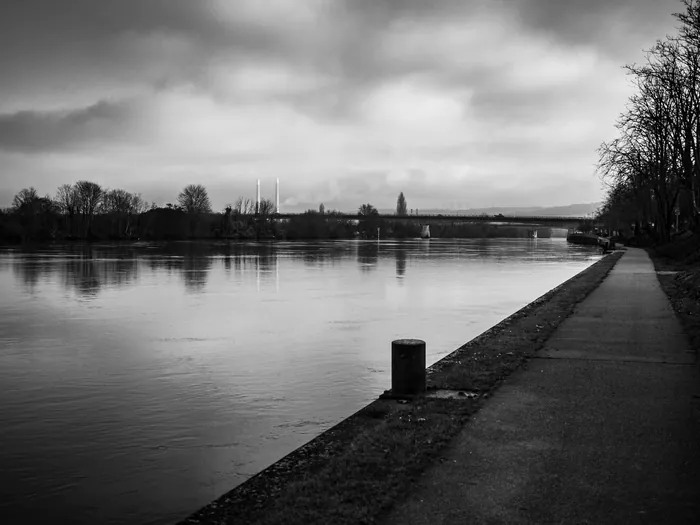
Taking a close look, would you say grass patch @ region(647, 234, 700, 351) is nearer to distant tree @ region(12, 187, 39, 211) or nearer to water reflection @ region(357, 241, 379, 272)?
water reflection @ region(357, 241, 379, 272)

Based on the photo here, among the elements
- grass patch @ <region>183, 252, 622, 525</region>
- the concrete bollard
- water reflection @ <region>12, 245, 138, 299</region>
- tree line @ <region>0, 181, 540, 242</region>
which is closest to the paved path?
grass patch @ <region>183, 252, 622, 525</region>

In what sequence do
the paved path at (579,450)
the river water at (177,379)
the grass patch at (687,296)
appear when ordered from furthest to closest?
1. the grass patch at (687,296)
2. the river water at (177,379)
3. the paved path at (579,450)

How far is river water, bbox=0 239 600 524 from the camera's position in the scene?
287 inches

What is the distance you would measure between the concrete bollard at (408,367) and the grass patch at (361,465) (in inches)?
12.3

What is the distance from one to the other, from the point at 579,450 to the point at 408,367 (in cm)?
278

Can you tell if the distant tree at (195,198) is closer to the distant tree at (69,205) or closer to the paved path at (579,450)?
the distant tree at (69,205)

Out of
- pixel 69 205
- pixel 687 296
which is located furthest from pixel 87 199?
pixel 687 296

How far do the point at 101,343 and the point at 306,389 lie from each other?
641cm

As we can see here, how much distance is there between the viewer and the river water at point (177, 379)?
7281mm

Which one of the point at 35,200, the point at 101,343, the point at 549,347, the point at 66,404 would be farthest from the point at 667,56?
the point at 35,200

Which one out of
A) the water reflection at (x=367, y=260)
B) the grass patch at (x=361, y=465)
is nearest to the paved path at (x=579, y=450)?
the grass patch at (x=361, y=465)

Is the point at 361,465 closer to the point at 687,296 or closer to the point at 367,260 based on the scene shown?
the point at 687,296

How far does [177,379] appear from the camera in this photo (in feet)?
39.0

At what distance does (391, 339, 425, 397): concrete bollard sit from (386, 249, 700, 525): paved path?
3.26 feet
